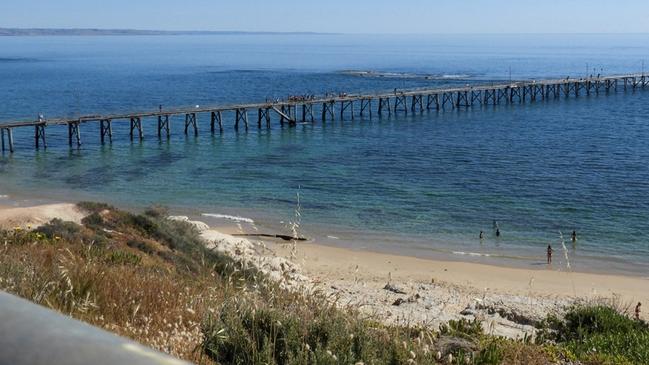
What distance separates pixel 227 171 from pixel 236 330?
34.3 meters

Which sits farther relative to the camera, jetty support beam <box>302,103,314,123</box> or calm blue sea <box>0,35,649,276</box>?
jetty support beam <box>302,103,314,123</box>

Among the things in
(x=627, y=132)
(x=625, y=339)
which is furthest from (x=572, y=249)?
(x=627, y=132)

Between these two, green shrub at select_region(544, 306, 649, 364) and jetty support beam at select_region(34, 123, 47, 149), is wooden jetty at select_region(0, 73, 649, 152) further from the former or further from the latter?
green shrub at select_region(544, 306, 649, 364)

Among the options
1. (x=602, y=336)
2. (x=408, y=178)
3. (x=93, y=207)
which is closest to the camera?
(x=602, y=336)

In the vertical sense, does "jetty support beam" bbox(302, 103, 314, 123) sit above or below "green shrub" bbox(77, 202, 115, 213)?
above

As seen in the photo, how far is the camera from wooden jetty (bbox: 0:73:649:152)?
47031 millimetres

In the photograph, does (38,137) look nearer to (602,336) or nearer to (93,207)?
(93,207)

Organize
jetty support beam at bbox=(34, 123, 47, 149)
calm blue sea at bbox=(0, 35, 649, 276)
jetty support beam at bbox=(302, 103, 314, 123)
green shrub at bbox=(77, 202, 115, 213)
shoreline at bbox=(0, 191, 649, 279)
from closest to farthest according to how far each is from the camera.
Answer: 1. green shrub at bbox=(77, 202, 115, 213)
2. shoreline at bbox=(0, 191, 649, 279)
3. calm blue sea at bbox=(0, 35, 649, 276)
4. jetty support beam at bbox=(34, 123, 47, 149)
5. jetty support beam at bbox=(302, 103, 314, 123)

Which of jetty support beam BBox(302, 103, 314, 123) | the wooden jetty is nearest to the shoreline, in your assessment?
the wooden jetty

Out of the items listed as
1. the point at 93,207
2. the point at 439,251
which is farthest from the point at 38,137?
the point at 439,251

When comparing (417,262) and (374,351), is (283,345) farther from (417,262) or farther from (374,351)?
(417,262)

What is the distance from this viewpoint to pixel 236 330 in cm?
489

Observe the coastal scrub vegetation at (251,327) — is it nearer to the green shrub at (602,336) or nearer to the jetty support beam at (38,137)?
the green shrub at (602,336)

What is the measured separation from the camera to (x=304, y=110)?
2292 inches
